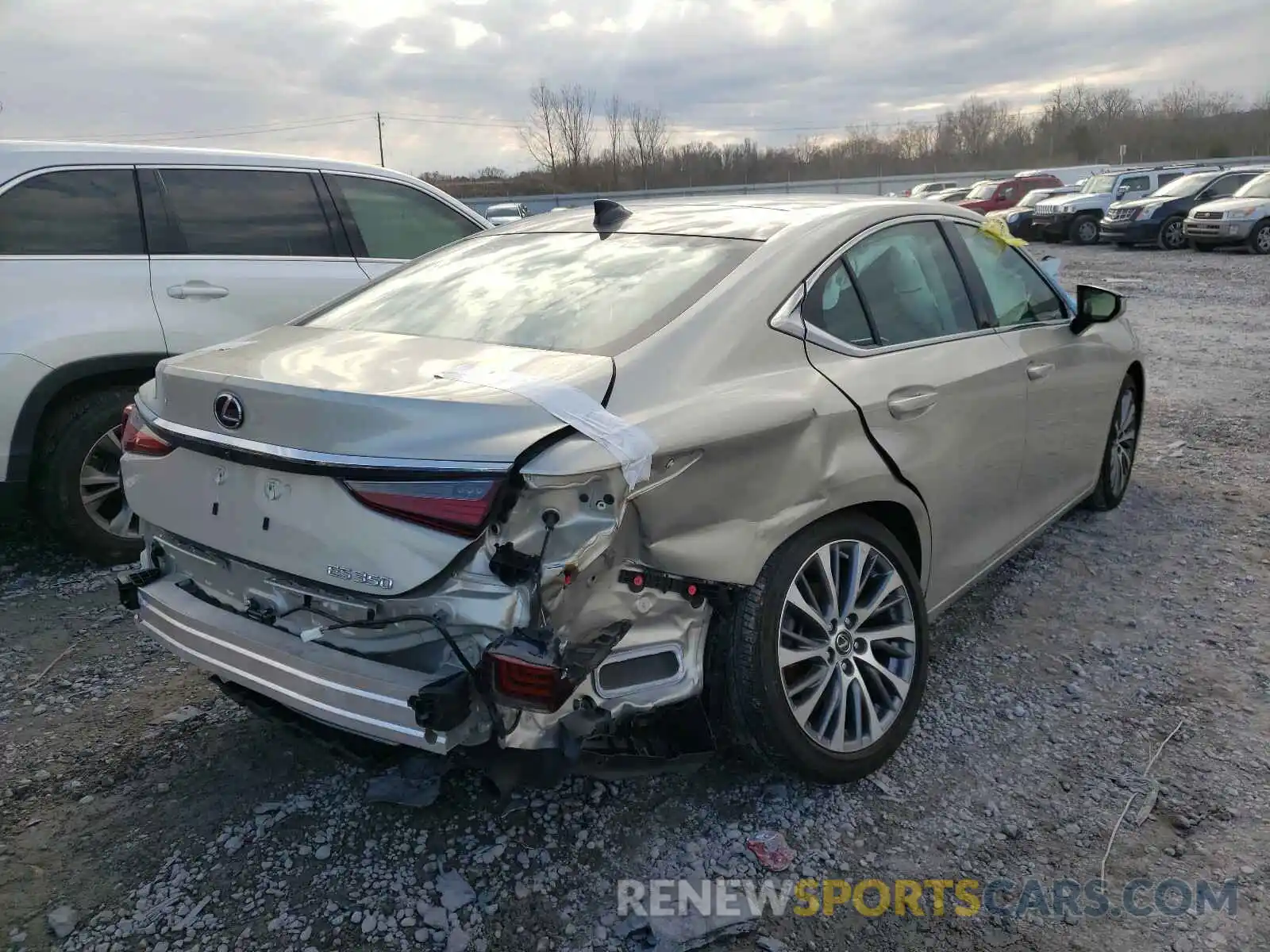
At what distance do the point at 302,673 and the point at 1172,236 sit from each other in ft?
75.8

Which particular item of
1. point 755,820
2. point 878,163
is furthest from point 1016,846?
point 878,163

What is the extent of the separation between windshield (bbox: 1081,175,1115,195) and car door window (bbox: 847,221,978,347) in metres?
24.7

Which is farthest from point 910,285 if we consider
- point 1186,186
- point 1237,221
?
point 1186,186

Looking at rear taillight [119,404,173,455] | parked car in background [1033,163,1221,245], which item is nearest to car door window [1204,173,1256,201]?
parked car in background [1033,163,1221,245]

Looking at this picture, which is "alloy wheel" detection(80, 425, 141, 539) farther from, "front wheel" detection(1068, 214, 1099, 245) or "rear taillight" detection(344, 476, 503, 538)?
"front wheel" detection(1068, 214, 1099, 245)

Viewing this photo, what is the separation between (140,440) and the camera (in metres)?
2.76

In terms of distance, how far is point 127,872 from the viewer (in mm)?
2500

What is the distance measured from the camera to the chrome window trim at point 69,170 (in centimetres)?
430

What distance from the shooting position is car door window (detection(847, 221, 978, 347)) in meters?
3.05

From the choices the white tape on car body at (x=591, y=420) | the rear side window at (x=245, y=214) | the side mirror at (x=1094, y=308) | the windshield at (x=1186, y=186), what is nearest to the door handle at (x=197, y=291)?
the rear side window at (x=245, y=214)

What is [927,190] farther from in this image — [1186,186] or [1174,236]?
[1174,236]

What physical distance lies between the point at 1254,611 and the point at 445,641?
11.3 feet

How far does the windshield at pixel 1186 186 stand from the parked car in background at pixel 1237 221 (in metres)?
1.32

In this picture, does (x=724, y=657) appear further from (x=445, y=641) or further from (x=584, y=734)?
(x=445, y=641)
